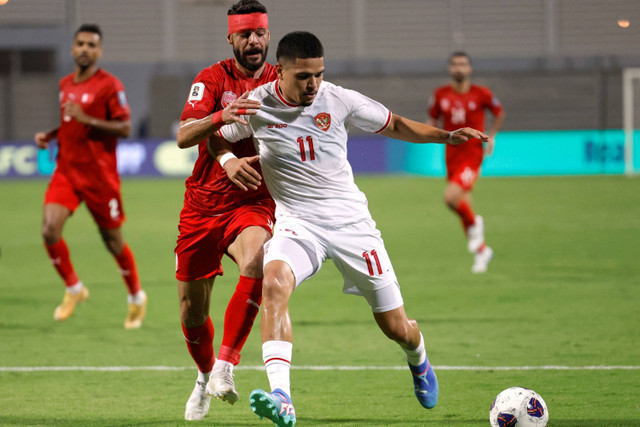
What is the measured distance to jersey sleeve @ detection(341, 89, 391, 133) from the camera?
490 cm

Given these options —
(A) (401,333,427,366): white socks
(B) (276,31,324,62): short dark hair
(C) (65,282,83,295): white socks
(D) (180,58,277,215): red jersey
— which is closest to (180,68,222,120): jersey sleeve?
(D) (180,58,277,215): red jersey

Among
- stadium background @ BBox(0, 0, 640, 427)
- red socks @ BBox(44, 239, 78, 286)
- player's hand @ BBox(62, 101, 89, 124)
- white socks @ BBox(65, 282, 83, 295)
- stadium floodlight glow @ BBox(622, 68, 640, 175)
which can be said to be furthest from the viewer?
stadium floodlight glow @ BBox(622, 68, 640, 175)

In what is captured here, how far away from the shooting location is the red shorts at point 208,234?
16.8 feet

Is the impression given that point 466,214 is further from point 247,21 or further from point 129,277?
point 247,21

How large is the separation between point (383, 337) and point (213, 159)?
9.39 feet

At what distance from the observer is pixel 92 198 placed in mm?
8281

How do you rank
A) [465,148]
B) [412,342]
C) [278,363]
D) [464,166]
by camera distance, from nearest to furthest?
[278,363]
[412,342]
[464,166]
[465,148]

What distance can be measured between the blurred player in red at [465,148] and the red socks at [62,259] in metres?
4.59

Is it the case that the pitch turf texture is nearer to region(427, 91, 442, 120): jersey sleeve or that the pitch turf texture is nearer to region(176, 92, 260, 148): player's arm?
region(176, 92, 260, 148): player's arm

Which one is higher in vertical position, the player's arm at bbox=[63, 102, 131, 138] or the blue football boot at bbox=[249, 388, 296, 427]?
the player's arm at bbox=[63, 102, 131, 138]

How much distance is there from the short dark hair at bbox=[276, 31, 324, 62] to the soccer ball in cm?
183

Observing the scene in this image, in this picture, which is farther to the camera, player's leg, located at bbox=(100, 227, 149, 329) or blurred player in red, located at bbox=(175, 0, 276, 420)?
player's leg, located at bbox=(100, 227, 149, 329)

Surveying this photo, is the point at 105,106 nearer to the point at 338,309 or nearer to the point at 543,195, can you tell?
the point at 338,309

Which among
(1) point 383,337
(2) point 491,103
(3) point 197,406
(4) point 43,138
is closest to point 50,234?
(4) point 43,138
